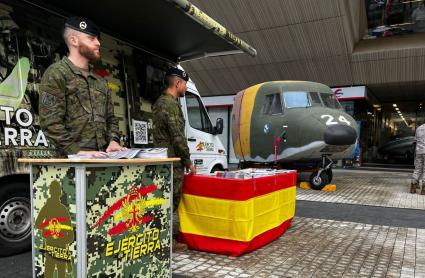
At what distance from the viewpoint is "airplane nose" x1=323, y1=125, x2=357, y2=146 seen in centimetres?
889

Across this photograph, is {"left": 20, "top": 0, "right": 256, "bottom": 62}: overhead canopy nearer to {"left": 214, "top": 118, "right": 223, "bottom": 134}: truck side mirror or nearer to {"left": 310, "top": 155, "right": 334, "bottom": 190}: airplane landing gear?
{"left": 214, "top": 118, "right": 223, "bottom": 134}: truck side mirror

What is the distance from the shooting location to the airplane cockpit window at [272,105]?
1012 cm

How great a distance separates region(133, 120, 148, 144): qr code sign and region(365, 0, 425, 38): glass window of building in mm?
14266

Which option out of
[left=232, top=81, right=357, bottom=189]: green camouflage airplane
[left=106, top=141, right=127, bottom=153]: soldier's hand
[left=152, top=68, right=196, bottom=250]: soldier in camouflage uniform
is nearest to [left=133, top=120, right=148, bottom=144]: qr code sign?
[left=152, top=68, right=196, bottom=250]: soldier in camouflage uniform

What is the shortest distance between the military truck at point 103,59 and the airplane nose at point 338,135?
356 centimetres

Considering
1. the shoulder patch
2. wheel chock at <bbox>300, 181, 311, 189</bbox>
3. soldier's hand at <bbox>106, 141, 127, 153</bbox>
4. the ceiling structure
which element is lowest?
wheel chock at <bbox>300, 181, 311, 189</bbox>

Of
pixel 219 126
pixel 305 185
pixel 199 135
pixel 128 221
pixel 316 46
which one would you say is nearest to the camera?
pixel 128 221

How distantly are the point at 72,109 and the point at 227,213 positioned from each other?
6.85 ft

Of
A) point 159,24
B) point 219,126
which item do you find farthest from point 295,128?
point 159,24

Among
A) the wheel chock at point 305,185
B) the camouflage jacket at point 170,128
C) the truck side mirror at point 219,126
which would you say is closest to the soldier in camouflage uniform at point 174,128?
the camouflage jacket at point 170,128

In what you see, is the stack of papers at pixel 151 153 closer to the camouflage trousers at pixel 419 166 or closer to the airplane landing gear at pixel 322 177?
the airplane landing gear at pixel 322 177

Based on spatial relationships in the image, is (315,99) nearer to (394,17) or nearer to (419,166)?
(419,166)

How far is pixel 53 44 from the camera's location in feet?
14.5

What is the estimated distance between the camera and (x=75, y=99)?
280 cm
